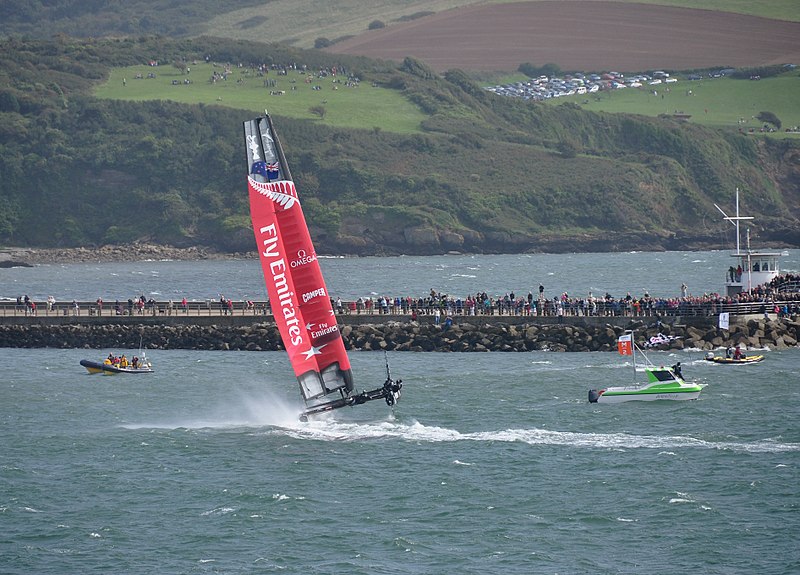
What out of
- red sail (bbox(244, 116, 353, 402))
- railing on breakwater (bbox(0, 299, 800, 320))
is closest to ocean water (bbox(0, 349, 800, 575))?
red sail (bbox(244, 116, 353, 402))

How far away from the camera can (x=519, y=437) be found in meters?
49.4

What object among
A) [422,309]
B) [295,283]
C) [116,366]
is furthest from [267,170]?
[422,309]

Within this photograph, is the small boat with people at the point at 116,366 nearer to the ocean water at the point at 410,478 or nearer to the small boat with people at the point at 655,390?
the ocean water at the point at 410,478

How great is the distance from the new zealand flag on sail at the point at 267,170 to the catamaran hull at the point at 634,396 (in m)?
15.8

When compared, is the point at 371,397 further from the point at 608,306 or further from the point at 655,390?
the point at 608,306

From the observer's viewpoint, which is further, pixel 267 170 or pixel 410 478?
pixel 267 170

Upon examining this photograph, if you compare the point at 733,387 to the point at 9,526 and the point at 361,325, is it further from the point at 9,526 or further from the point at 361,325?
the point at 9,526

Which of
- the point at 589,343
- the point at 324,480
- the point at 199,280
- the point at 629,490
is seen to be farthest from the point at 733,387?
the point at 199,280

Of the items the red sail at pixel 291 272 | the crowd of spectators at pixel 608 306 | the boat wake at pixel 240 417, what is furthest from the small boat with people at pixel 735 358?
the red sail at pixel 291 272

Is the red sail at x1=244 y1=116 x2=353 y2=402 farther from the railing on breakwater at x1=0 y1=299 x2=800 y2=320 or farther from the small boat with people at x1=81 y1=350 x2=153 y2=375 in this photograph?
the railing on breakwater at x1=0 y1=299 x2=800 y2=320

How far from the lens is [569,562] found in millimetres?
35625

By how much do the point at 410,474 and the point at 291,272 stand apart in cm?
831

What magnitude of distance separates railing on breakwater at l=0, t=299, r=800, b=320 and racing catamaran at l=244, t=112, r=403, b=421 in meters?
25.9

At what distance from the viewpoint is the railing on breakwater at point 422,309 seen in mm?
70938
